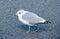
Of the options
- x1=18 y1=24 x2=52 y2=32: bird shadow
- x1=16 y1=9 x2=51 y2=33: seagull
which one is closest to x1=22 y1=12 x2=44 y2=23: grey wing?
x1=16 y1=9 x2=51 y2=33: seagull

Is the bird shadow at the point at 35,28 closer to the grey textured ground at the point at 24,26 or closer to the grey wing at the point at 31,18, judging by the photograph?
the grey textured ground at the point at 24,26

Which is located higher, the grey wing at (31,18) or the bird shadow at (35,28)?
the grey wing at (31,18)

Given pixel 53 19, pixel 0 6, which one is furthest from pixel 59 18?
pixel 0 6

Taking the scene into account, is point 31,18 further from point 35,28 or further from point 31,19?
point 35,28

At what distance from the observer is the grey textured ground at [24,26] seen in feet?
17.4

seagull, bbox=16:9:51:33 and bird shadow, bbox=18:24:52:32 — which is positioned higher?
seagull, bbox=16:9:51:33

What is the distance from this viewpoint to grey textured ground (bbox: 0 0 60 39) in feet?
17.4

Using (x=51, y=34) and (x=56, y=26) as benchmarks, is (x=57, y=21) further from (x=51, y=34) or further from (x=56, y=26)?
(x=51, y=34)

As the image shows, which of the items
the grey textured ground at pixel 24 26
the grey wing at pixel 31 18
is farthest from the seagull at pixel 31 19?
the grey textured ground at pixel 24 26

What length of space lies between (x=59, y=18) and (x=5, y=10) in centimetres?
148

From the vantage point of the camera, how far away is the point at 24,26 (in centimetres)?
573

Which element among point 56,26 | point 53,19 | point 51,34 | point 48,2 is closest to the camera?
point 51,34

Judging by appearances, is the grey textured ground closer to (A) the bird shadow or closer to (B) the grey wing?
(A) the bird shadow

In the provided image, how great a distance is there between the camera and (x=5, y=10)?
6.57 meters
